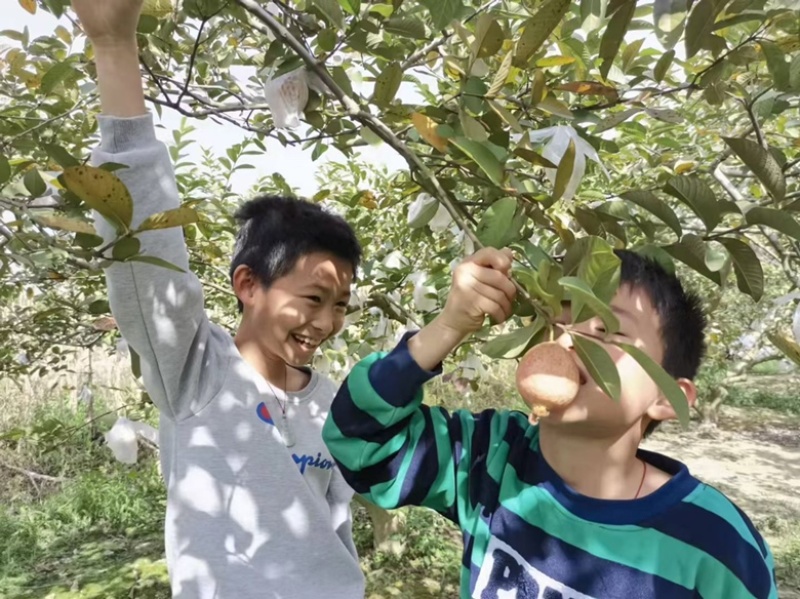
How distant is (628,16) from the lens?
2.35ft

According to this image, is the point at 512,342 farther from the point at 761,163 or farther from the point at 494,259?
the point at 761,163

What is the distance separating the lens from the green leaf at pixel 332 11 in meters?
0.76

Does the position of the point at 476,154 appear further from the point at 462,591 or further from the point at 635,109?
the point at 462,591

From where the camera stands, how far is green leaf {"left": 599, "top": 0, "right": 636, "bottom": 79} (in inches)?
27.8

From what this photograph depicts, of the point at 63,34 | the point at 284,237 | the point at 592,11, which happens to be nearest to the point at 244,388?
→ the point at 284,237

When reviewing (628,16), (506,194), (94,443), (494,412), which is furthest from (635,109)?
(94,443)

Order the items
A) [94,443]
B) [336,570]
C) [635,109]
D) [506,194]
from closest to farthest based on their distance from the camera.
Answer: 1. [506,194]
2. [635,109]
3. [336,570]
4. [94,443]

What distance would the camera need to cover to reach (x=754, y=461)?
210 inches

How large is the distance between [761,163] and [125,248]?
2.01 ft

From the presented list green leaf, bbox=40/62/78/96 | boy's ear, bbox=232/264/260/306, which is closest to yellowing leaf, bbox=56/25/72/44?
green leaf, bbox=40/62/78/96

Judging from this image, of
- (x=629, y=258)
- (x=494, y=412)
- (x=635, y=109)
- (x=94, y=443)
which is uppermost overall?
(x=635, y=109)

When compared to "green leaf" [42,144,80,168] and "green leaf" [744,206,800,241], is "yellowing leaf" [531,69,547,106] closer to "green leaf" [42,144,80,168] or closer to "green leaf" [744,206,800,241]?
"green leaf" [744,206,800,241]

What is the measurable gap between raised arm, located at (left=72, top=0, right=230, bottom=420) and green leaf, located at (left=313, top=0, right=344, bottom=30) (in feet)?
0.66

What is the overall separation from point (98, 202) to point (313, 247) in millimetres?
570
